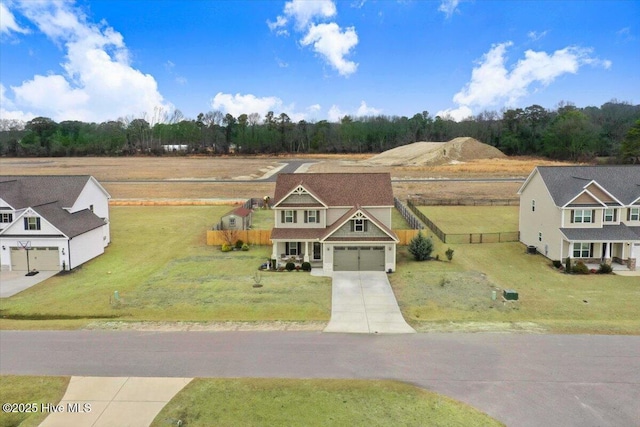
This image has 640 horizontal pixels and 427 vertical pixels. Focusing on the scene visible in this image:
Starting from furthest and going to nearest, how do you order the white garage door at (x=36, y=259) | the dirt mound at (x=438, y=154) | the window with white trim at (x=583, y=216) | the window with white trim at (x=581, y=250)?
the dirt mound at (x=438, y=154), the window with white trim at (x=583, y=216), the window with white trim at (x=581, y=250), the white garage door at (x=36, y=259)

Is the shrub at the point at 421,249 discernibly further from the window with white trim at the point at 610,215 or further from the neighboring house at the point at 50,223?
the neighboring house at the point at 50,223

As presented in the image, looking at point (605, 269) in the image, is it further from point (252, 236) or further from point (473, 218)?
point (252, 236)

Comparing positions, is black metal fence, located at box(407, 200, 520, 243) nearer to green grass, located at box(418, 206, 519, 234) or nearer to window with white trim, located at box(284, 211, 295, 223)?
green grass, located at box(418, 206, 519, 234)

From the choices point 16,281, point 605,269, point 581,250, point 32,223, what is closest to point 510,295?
point 605,269

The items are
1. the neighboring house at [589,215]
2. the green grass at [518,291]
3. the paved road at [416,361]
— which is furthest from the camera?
the neighboring house at [589,215]

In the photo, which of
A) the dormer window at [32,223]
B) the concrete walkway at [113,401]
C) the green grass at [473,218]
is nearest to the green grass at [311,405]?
the concrete walkway at [113,401]

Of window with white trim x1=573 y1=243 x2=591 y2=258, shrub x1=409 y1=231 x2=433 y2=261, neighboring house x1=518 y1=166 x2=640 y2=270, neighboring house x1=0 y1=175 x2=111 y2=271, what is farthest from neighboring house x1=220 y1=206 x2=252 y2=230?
window with white trim x1=573 y1=243 x2=591 y2=258

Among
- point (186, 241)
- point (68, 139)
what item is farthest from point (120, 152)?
point (186, 241)
